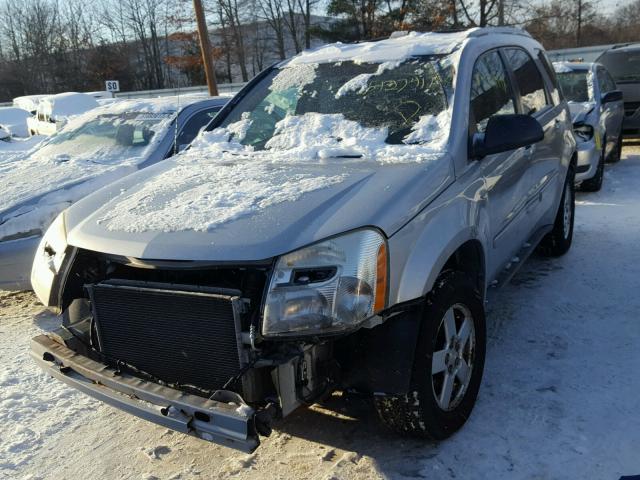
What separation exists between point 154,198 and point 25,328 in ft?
7.67

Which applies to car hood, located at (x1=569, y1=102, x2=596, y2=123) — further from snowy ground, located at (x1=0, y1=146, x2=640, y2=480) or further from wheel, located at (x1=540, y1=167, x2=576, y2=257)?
snowy ground, located at (x1=0, y1=146, x2=640, y2=480)

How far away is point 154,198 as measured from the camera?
9.78ft

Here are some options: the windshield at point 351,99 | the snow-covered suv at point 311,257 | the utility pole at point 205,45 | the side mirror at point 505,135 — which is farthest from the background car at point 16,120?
the side mirror at point 505,135

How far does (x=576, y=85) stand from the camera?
9070mm

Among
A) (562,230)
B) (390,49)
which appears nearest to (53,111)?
(562,230)

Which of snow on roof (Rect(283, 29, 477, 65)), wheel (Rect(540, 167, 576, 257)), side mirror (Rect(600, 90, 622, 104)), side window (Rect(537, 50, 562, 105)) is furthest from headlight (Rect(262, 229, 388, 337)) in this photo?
side mirror (Rect(600, 90, 622, 104))

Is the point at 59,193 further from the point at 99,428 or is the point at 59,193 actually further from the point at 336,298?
the point at 336,298

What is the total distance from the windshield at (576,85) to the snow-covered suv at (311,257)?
18.5 feet

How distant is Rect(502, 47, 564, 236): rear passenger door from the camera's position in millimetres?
4156

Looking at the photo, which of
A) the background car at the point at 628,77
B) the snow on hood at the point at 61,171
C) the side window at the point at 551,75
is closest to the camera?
the snow on hood at the point at 61,171

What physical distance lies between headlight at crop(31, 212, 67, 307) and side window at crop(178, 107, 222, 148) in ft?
9.74

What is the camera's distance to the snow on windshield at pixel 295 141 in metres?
2.77

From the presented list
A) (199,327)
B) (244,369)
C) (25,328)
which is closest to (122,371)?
(199,327)

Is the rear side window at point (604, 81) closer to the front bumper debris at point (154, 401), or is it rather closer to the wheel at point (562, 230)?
the wheel at point (562, 230)
